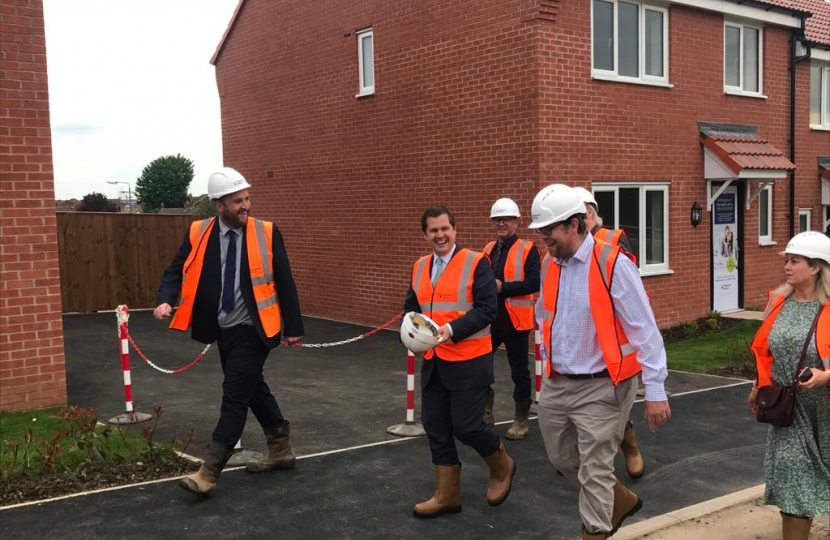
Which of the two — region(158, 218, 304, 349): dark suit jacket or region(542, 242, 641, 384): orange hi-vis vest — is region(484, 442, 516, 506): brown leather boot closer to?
region(542, 242, 641, 384): orange hi-vis vest

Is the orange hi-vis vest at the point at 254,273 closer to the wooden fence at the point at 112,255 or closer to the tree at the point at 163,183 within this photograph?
the wooden fence at the point at 112,255

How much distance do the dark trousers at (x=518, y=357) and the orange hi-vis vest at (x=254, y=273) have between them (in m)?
2.21

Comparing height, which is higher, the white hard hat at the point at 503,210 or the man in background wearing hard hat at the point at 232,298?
the white hard hat at the point at 503,210

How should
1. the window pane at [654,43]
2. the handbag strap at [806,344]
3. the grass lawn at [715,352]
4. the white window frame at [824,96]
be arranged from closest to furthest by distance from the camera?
1. the handbag strap at [806,344]
2. the grass lawn at [715,352]
3. the window pane at [654,43]
4. the white window frame at [824,96]

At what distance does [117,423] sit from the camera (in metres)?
7.76

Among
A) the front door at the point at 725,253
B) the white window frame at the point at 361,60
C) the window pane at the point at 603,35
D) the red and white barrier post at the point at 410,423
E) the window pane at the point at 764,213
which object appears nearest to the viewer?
the red and white barrier post at the point at 410,423

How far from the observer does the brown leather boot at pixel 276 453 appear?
614 cm

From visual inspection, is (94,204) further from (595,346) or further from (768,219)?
(595,346)

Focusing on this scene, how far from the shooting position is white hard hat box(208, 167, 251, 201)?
5582 mm

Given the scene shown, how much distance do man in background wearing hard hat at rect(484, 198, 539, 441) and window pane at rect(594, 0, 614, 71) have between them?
6758 mm

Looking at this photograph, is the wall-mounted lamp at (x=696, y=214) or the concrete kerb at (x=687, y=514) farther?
the wall-mounted lamp at (x=696, y=214)

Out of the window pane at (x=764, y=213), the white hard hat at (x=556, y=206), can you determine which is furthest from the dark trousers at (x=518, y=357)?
the window pane at (x=764, y=213)

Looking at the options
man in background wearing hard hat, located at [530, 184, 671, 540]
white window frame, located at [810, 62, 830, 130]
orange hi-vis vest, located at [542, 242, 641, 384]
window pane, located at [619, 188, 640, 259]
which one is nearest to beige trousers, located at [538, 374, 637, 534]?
man in background wearing hard hat, located at [530, 184, 671, 540]

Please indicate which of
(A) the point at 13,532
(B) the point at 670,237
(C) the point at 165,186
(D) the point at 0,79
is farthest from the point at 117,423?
(C) the point at 165,186
